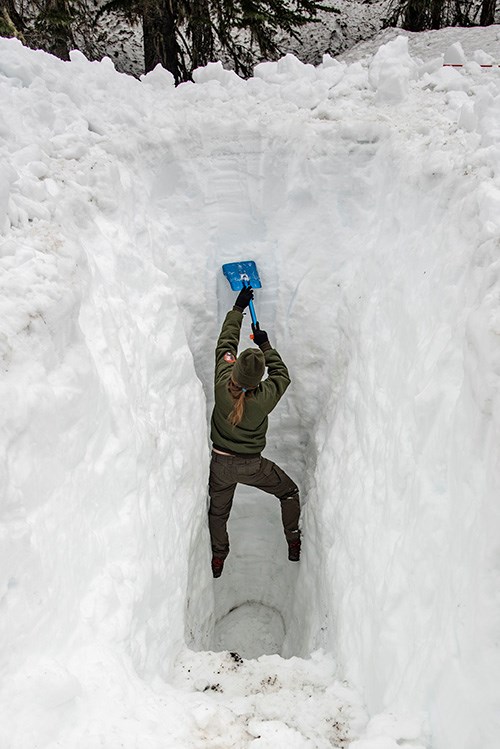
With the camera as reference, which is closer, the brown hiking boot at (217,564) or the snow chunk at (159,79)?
the brown hiking boot at (217,564)

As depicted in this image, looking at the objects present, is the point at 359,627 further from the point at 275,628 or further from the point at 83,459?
the point at 275,628

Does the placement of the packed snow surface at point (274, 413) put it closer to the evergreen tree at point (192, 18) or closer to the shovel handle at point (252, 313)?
the shovel handle at point (252, 313)

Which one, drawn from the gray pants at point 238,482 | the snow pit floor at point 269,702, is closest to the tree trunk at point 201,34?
the gray pants at point 238,482

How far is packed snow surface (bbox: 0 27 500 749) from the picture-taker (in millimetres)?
2328

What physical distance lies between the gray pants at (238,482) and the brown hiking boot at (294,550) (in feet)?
0.14

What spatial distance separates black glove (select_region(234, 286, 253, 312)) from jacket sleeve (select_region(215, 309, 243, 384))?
102 millimetres

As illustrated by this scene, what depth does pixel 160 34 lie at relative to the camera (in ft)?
26.3

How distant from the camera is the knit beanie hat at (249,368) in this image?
3.74 meters

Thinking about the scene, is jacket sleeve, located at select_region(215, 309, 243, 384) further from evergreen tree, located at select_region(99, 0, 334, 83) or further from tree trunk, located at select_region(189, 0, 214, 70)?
tree trunk, located at select_region(189, 0, 214, 70)

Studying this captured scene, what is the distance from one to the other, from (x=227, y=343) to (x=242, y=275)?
83 centimetres

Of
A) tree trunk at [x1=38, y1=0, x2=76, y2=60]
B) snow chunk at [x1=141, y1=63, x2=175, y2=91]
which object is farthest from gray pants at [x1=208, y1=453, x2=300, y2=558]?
tree trunk at [x1=38, y1=0, x2=76, y2=60]

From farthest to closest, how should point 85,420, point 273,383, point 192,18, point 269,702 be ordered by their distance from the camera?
point 192,18 → point 273,383 → point 269,702 → point 85,420

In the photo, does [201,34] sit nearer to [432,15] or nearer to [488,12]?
[432,15]

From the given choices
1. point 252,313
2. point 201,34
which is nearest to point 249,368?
point 252,313
